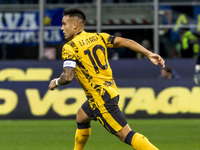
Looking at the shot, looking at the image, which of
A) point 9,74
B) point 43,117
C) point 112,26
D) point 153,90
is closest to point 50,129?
point 43,117

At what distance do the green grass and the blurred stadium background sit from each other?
15 mm

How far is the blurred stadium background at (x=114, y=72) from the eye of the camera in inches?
486

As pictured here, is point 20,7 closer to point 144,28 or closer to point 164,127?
point 144,28

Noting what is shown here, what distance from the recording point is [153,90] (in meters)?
16.1

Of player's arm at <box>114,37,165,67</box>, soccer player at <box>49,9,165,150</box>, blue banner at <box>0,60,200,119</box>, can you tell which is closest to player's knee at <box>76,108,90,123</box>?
soccer player at <box>49,9,165,150</box>

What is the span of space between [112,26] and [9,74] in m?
5.64

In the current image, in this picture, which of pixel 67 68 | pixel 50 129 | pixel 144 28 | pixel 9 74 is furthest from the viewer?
pixel 144 28

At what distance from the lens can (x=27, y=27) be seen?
23562 mm

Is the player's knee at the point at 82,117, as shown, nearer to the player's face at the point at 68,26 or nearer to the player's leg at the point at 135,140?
the player's leg at the point at 135,140

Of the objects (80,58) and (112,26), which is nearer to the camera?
(80,58)

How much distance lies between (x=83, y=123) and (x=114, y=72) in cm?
1244

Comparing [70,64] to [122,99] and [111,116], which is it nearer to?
[111,116]

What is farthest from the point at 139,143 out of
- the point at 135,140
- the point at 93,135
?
the point at 93,135

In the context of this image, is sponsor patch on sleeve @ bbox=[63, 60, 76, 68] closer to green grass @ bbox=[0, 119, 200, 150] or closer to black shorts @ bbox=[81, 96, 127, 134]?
black shorts @ bbox=[81, 96, 127, 134]
